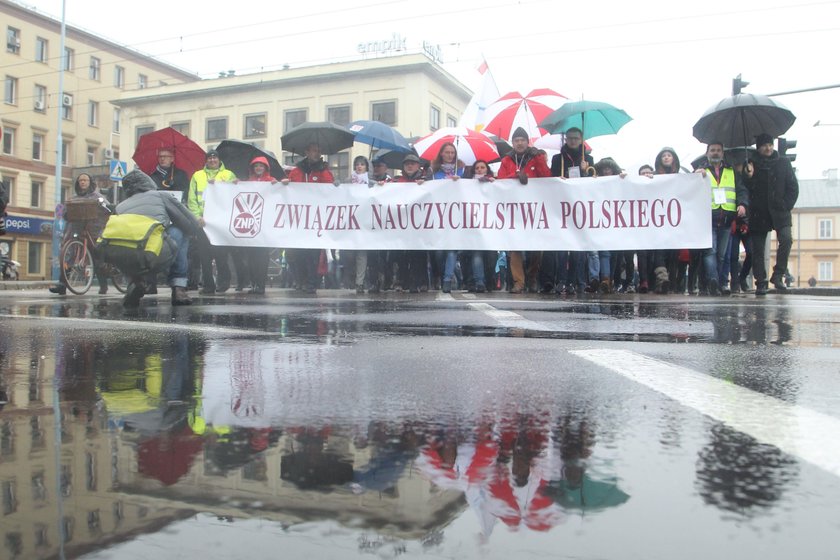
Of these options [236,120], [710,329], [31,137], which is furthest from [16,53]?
[710,329]

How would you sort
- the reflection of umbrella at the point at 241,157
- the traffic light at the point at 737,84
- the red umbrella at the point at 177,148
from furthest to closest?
1. the traffic light at the point at 737,84
2. the reflection of umbrella at the point at 241,157
3. the red umbrella at the point at 177,148

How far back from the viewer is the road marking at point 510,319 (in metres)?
5.48

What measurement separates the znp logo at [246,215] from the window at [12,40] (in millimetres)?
50504

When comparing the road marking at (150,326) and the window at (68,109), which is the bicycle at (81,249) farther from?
the window at (68,109)

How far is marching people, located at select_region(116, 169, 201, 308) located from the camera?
7855 mm

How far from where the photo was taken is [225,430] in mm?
2221

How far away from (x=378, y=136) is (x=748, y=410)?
1367 centimetres

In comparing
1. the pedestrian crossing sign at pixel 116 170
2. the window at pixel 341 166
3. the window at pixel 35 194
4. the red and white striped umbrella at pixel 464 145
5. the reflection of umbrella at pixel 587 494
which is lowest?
the reflection of umbrella at pixel 587 494

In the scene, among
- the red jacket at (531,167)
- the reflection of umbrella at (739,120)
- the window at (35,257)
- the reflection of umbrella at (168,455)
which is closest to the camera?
the reflection of umbrella at (168,455)

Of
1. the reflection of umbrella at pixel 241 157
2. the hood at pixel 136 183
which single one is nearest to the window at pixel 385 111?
the reflection of umbrella at pixel 241 157

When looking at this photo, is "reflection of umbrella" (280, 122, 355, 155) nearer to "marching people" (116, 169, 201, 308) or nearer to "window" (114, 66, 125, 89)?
"marching people" (116, 169, 201, 308)

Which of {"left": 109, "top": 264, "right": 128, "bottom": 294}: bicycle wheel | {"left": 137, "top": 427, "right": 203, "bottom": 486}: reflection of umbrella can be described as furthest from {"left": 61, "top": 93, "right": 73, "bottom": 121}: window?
{"left": 137, "top": 427, "right": 203, "bottom": 486}: reflection of umbrella

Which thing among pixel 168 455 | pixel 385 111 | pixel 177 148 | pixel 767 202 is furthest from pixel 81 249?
pixel 385 111

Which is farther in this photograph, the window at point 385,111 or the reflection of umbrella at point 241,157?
the window at point 385,111
